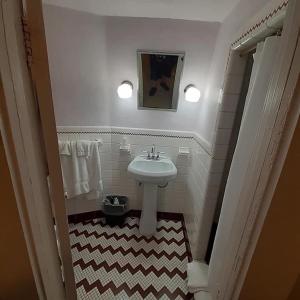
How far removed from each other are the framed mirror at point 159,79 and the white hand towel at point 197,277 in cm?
151

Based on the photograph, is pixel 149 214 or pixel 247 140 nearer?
pixel 247 140

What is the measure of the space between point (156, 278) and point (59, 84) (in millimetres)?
1910

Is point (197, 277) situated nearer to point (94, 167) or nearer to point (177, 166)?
point (177, 166)

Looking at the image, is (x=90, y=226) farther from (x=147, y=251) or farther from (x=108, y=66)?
(x=108, y=66)

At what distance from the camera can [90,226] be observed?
6.70ft

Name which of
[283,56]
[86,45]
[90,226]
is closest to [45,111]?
[283,56]

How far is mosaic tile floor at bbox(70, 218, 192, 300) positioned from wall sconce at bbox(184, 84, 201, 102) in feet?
4.92

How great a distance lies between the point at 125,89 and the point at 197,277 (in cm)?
181

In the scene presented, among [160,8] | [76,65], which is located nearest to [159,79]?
[160,8]

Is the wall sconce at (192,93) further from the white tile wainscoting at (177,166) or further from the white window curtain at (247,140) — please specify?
the white window curtain at (247,140)

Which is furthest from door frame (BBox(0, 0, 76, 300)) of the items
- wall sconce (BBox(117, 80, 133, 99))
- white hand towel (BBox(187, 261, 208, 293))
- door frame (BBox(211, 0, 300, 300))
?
wall sconce (BBox(117, 80, 133, 99))

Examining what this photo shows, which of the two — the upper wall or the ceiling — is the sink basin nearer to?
the upper wall

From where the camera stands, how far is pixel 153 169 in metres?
1.91

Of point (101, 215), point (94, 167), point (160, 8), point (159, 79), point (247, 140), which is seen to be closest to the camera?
point (247, 140)
